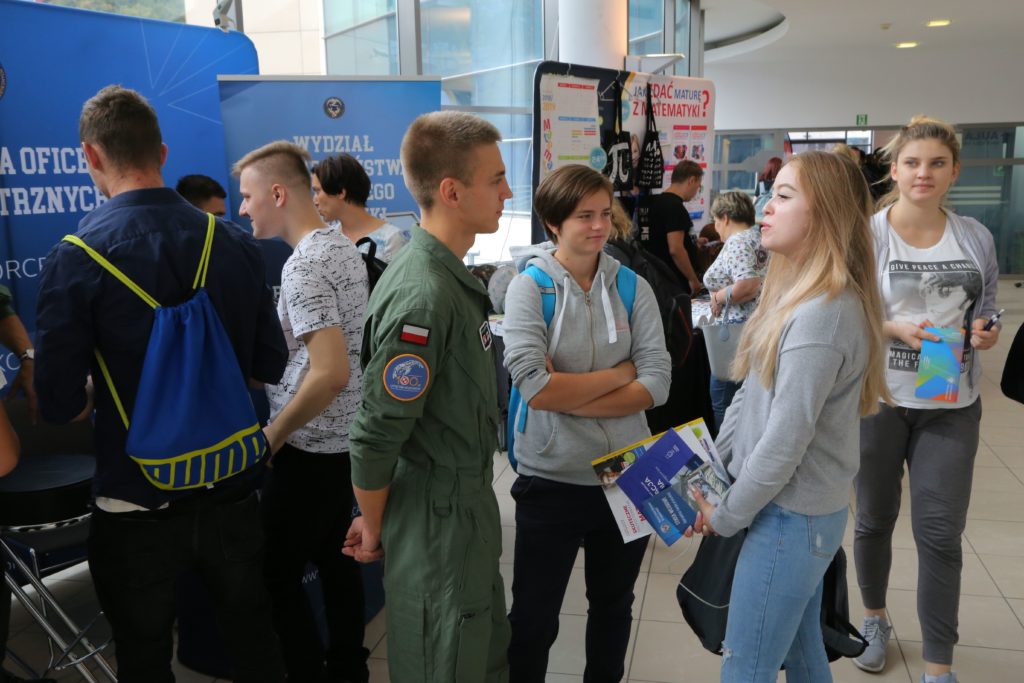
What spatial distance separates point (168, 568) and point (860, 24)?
33.9 feet

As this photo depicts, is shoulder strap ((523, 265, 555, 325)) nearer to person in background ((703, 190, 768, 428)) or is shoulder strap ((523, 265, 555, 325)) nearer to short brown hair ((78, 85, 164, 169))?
short brown hair ((78, 85, 164, 169))

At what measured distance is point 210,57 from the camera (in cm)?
346

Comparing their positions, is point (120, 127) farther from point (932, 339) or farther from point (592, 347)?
point (932, 339)

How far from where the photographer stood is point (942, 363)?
2.33 m

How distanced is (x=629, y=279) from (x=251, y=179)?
1072mm

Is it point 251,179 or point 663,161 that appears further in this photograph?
point 663,161

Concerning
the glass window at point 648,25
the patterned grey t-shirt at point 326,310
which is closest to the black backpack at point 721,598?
the patterned grey t-shirt at point 326,310

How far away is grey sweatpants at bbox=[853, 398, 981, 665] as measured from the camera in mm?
2379

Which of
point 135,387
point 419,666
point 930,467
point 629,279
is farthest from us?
point 930,467

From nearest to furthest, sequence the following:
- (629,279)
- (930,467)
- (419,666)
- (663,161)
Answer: (419,666) → (629,279) → (930,467) → (663,161)

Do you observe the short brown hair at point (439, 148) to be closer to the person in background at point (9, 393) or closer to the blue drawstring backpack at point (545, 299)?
the blue drawstring backpack at point (545, 299)

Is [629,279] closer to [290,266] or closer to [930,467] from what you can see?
[290,266]

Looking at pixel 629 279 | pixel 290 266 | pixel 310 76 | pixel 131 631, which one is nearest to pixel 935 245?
pixel 629 279

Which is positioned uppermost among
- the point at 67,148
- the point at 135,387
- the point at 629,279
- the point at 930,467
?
the point at 67,148
